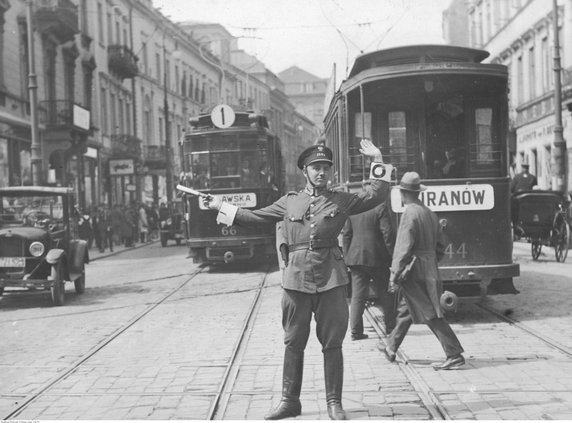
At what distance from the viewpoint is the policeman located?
17.4ft

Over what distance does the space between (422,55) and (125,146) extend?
104 feet

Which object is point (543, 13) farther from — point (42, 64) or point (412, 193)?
point (412, 193)

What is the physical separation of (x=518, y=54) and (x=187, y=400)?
102 ft

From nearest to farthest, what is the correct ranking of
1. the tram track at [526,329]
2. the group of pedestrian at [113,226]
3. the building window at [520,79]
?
the tram track at [526,329] → the group of pedestrian at [113,226] → the building window at [520,79]

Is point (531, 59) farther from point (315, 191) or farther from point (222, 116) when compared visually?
point (315, 191)

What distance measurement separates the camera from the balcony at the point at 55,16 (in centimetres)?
2872

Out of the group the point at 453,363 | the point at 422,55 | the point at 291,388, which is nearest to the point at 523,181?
the point at 422,55

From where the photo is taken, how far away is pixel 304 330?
17.7 ft

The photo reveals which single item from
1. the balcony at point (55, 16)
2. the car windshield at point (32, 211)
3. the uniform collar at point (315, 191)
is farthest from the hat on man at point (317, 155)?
the balcony at point (55, 16)

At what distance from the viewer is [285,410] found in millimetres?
5316

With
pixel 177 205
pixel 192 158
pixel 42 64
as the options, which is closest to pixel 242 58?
pixel 177 205

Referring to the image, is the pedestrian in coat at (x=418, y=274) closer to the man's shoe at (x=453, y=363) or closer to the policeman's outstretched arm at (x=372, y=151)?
the man's shoe at (x=453, y=363)

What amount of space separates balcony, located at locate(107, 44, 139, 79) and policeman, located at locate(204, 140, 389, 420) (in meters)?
35.5

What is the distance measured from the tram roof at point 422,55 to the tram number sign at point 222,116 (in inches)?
263
